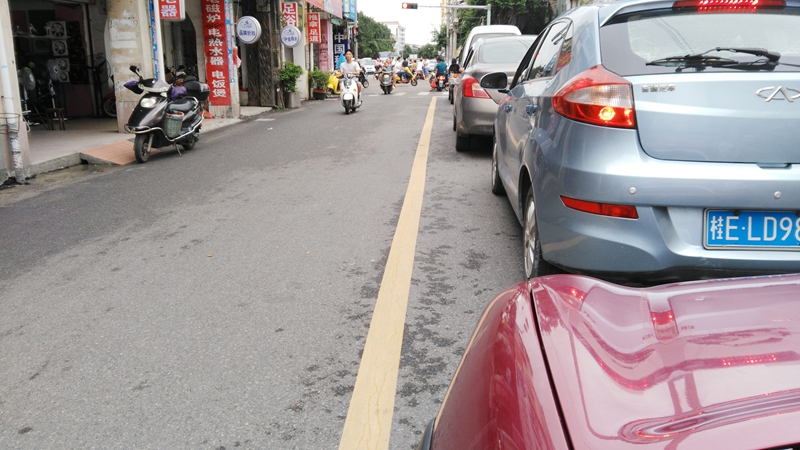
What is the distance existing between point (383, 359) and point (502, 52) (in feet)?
24.6

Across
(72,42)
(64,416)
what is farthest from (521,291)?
(72,42)

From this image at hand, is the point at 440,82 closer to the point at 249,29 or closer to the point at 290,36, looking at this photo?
the point at 290,36

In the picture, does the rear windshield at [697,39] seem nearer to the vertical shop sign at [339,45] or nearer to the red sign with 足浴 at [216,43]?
the red sign with 足浴 at [216,43]

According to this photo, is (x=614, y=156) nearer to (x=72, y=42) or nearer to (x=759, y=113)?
(x=759, y=113)

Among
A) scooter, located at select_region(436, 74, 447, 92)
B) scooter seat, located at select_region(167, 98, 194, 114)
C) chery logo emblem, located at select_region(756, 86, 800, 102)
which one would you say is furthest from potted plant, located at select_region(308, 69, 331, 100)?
chery logo emblem, located at select_region(756, 86, 800, 102)

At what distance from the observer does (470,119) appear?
29.0ft

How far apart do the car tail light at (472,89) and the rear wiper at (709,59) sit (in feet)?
18.3

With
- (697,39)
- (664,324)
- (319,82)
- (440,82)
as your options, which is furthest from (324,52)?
(664,324)

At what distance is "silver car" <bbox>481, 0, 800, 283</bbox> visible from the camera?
9.50 ft

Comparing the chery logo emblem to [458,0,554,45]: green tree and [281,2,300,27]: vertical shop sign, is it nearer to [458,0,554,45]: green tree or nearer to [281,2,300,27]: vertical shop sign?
[281,2,300,27]: vertical shop sign

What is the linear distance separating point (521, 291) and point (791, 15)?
237cm

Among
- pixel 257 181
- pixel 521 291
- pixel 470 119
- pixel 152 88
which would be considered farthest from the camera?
pixel 152 88

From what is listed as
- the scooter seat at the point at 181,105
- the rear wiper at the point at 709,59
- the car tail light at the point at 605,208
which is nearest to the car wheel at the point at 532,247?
the car tail light at the point at 605,208

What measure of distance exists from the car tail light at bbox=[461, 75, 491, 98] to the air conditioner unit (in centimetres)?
1113
